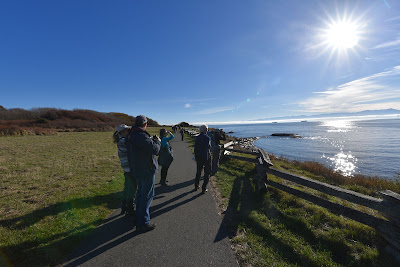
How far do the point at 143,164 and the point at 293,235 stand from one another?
13.2 feet

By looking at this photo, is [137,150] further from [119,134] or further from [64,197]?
[64,197]

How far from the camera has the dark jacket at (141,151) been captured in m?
3.79

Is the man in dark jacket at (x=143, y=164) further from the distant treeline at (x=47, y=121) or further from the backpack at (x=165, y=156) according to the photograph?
the distant treeline at (x=47, y=121)

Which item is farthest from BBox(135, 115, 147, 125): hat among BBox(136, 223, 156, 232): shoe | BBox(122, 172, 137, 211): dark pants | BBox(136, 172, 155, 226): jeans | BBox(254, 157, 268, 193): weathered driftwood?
BBox(254, 157, 268, 193): weathered driftwood

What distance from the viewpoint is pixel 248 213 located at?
494 cm

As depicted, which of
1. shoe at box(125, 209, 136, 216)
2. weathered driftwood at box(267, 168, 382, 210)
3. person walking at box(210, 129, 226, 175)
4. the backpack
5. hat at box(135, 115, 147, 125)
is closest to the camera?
weathered driftwood at box(267, 168, 382, 210)

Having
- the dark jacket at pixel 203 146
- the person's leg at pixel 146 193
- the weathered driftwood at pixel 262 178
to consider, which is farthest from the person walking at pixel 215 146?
the person's leg at pixel 146 193

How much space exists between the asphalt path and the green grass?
1.41ft

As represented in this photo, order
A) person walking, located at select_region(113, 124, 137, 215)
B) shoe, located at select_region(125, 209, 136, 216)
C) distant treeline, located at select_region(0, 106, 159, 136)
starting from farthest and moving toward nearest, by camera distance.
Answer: distant treeline, located at select_region(0, 106, 159, 136)
shoe, located at select_region(125, 209, 136, 216)
person walking, located at select_region(113, 124, 137, 215)

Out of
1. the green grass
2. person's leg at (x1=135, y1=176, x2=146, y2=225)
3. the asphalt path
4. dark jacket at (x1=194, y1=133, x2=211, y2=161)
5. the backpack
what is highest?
dark jacket at (x1=194, y1=133, x2=211, y2=161)

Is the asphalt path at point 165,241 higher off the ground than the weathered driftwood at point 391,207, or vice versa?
the weathered driftwood at point 391,207

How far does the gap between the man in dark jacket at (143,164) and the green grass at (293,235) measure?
2199 mm

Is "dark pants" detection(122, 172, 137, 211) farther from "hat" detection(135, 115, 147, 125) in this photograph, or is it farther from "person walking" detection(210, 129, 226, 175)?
"person walking" detection(210, 129, 226, 175)

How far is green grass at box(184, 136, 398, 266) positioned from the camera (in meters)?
3.21
